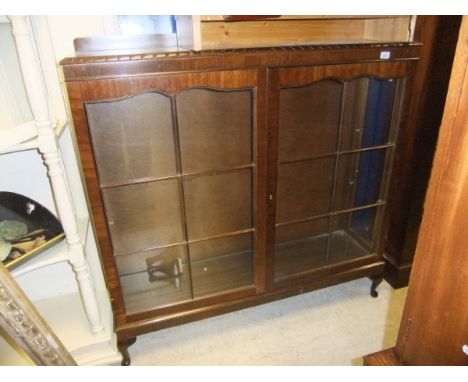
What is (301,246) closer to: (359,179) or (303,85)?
(359,179)

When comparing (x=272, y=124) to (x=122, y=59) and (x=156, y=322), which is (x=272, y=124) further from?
(x=156, y=322)

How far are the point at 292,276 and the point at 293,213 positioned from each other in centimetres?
30

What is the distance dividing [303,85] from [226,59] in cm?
30

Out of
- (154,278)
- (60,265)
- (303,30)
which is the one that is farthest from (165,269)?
(303,30)

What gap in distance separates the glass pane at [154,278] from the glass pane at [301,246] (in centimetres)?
45

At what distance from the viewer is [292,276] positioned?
61.5 inches

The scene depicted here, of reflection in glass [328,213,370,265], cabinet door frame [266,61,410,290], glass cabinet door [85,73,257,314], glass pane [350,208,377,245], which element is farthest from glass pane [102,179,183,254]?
glass pane [350,208,377,245]

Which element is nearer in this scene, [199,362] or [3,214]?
[3,214]

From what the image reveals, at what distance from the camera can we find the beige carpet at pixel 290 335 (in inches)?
59.3

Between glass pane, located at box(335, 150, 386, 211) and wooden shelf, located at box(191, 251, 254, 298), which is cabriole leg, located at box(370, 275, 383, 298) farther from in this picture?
wooden shelf, located at box(191, 251, 254, 298)

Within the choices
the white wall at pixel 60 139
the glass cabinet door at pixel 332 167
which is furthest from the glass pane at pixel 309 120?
the white wall at pixel 60 139

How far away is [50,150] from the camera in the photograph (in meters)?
1.02

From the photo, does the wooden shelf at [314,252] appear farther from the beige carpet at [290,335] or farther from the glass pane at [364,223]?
the beige carpet at [290,335]
